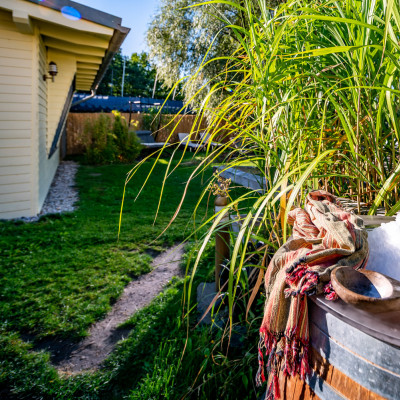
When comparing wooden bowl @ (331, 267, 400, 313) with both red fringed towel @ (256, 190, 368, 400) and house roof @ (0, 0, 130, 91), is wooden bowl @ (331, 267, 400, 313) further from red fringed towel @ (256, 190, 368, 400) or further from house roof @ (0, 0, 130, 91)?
house roof @ (0, 0, 130, 91)

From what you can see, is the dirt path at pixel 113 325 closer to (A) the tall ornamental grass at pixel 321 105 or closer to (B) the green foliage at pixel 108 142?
(A) the tall ornamental grass at pixel 321 105

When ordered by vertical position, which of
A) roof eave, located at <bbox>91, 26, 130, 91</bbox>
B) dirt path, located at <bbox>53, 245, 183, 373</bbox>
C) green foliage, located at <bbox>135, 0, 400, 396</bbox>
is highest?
roof eave, located at <bbox>91, 26, 130, 91</bbox>

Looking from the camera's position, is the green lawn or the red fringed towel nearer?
the red fringed towel

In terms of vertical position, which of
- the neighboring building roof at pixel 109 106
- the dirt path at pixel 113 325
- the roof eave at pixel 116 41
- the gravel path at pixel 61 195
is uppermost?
the roof eave at pixel 116 41

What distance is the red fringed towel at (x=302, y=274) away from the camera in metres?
0.74

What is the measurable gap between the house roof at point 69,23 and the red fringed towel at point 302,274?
16.0 feet

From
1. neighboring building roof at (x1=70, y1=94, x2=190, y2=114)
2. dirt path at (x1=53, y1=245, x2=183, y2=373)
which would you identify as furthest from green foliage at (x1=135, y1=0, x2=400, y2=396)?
neighboring building roof at (x1=70, y1=94, x2=190, y2=114)

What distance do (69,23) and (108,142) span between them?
20.3 feet

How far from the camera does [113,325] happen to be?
102 inches

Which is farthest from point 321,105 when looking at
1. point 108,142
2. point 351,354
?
point 108,142

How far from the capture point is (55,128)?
24.6ft

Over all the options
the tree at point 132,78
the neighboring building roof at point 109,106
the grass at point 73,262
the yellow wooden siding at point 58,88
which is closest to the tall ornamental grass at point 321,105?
the grass at point 73,262

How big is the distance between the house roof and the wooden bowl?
5029mm

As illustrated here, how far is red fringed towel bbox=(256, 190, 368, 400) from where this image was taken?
745mm
